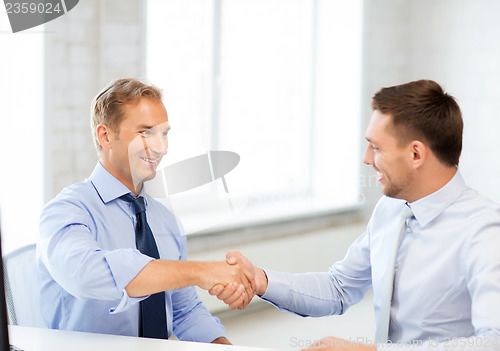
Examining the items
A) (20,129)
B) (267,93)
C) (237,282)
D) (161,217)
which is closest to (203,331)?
(237,282)

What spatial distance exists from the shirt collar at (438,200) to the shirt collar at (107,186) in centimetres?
51

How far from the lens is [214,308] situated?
6.31 ft

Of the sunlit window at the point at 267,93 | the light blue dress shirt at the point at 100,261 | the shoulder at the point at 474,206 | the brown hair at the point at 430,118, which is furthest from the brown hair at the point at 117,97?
the sunlit window at the point at 267,93

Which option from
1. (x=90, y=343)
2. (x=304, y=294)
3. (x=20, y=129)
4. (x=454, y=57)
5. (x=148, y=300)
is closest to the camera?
(x=90, y=343)

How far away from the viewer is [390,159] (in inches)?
43.1

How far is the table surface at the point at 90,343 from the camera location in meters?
0.89

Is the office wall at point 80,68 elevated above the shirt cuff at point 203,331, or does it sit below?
above

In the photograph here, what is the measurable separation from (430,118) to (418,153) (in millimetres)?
60

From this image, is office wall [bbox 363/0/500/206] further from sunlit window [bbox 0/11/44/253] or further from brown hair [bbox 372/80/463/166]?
brown hair [bbox 372/80/463/166]

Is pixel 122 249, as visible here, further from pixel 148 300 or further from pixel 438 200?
pixel 438 200

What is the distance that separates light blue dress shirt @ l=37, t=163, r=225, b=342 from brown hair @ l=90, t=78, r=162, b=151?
103 mm

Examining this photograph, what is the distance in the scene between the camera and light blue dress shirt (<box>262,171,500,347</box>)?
0.91 metres

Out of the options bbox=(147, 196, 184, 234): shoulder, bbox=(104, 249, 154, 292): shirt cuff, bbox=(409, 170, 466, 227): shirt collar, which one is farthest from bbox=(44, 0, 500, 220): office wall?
bbox=(409, 170, 466, 227): shirt collar

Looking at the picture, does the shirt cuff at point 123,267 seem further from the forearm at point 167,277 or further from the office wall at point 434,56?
the office wall at point 434,56
